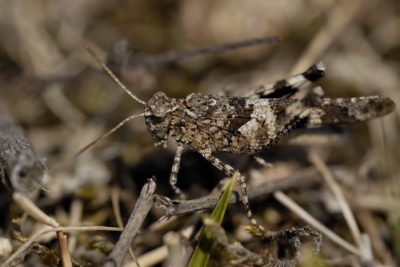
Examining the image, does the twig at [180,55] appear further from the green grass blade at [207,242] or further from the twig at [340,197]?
the green grass blade at [207,242]

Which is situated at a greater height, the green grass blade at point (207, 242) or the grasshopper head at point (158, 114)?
the grasshopper head at point (158, 114)

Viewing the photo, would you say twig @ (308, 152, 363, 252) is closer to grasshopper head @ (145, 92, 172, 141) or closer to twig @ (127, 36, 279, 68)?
twig @ (127, 36, 279, 68)

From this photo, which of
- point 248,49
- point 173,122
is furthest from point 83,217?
point 248,49

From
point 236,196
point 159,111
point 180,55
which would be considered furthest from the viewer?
point 180,55

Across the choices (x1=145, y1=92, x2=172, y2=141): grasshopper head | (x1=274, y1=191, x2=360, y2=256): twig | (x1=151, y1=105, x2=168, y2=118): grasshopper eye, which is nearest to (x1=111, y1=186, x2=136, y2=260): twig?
(x1=145, y1=92, x2=172, y2=141): grasshopper head

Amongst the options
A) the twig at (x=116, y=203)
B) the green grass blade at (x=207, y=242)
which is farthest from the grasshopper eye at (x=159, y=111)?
the green grass blade at (x=207, y=242)

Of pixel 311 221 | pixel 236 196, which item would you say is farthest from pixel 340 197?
pixel 236 196

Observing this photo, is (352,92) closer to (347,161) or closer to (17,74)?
(347,161)

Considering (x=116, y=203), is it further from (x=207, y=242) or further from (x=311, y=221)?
(x=311, y=221)
